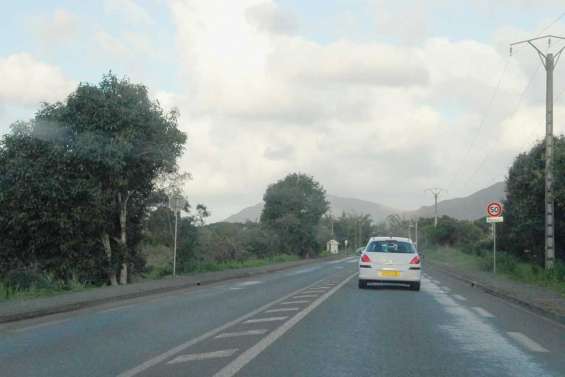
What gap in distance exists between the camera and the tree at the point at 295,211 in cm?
8362

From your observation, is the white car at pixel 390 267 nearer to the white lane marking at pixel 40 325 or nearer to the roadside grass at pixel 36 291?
the roadside grass at pixel 36 291

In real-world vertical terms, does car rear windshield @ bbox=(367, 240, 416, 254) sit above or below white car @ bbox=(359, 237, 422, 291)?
above

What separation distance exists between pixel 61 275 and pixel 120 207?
3292 mm

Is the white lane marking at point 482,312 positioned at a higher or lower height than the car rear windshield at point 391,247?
lower

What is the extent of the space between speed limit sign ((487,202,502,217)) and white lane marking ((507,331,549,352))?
19.0 metres

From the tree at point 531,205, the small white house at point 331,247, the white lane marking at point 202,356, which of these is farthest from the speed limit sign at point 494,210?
the small white house at point 331,247

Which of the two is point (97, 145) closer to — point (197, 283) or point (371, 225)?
point (197, 283)

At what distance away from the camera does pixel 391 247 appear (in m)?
22.3

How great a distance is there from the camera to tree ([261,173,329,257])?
8362 centimetres

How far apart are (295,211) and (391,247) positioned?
64878 mm

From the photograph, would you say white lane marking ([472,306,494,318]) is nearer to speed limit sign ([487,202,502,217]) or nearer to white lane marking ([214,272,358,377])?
white lane marking ([214,272,358,377])

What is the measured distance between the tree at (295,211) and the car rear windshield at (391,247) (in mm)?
59059

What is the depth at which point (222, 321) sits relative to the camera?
43.0ft

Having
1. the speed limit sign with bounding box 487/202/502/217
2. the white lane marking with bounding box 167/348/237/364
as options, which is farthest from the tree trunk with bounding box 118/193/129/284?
the white lane marking with bounding box 167/348/237/364
